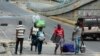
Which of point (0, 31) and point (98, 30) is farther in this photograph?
point (0, 31)

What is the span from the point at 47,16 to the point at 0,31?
24.4 meters

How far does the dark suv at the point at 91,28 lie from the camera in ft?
110

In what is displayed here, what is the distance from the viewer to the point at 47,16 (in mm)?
61656

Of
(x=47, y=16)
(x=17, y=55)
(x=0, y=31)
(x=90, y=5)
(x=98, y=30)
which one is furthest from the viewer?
(x=47, y=16)

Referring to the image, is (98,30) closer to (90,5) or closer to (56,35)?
(56,35)

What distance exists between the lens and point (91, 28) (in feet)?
111

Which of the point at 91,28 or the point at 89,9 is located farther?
the point at 89,9

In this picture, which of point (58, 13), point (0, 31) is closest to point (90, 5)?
point (58, 13)

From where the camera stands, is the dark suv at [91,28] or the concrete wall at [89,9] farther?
the concrete wall at [89,9]

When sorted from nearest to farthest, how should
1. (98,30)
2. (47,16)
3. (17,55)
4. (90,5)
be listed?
1. (17,55)
2. (98,30)
3. (90,5)
4. (47,16)

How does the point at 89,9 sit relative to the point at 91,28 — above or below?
above

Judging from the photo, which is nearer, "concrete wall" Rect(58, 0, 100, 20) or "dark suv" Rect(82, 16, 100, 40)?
"dark suv" Rect(82, 16, 100, 40)

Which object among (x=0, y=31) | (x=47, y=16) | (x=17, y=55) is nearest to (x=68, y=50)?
(x=17, y=55)

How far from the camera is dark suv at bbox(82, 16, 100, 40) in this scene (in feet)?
110
